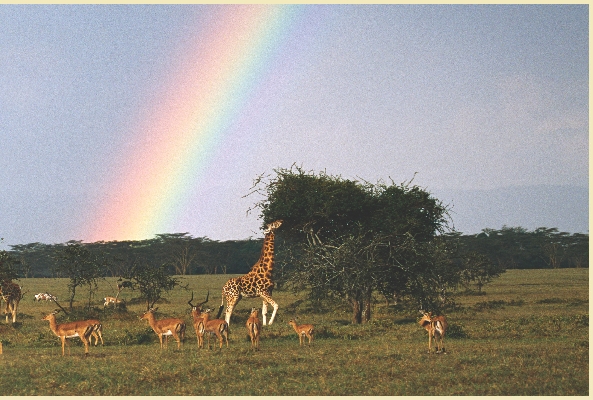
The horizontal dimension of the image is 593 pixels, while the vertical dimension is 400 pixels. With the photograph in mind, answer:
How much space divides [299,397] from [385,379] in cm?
230

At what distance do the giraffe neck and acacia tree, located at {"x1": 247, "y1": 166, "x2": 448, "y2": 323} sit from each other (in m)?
1.45

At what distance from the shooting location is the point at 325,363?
17.0 meters

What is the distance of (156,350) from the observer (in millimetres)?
20094

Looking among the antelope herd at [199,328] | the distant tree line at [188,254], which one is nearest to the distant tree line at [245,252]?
the distant tree line at [188,254]

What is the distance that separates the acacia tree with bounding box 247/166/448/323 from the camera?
29484 mm

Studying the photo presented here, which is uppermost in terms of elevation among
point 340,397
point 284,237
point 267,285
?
point 284,237

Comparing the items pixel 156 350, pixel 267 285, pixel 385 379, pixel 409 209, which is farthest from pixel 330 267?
pixel 385 379

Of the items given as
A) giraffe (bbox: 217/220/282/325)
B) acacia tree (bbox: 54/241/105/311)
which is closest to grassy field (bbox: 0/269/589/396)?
giraffe (bbox: 217/220/282/325)

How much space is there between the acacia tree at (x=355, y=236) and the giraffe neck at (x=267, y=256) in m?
1.45

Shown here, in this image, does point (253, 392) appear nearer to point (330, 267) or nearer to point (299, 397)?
point (299, 397)

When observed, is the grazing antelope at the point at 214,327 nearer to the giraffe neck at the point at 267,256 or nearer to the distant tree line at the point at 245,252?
the giraffe neck at the point at 267,256

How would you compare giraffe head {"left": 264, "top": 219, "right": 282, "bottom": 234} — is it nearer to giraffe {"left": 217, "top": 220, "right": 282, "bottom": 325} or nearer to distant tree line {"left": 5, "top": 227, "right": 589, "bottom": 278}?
giraffe {"left": 217, "top": 220, "right": 282, "bottom": 325}

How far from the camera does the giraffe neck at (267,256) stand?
29.0 metres

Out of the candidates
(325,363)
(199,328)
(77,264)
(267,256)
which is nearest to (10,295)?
(77,264)
